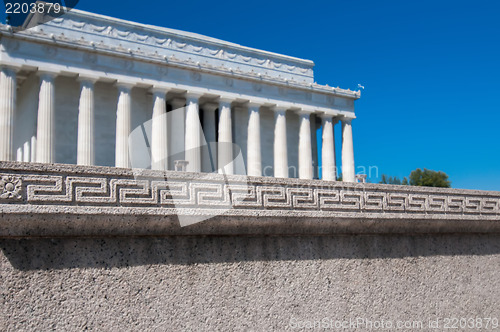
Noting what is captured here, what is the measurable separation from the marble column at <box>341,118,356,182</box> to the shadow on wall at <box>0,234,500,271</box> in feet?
125

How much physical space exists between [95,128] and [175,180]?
33727 millimetres

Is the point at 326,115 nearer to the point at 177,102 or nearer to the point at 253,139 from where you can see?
the point at 253,139

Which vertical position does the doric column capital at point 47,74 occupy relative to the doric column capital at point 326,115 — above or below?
below

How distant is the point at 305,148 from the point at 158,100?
1294 cm

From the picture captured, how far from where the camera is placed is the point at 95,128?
3722 centimetres

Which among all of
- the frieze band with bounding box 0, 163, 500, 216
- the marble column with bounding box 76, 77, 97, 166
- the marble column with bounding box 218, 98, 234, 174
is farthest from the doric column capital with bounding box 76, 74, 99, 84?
the frieze band with bounding box 0, 163, 500, 216

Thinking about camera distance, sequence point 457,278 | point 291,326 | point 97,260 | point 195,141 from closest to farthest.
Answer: point 97,260 → point 291,326 → point 457,278 → point 195,141

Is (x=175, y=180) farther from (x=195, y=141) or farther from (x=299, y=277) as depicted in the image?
(x=195, y=141)

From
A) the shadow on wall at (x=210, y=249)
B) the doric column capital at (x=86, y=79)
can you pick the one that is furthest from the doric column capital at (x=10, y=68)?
the shadow on wall at (x=210, y=249)

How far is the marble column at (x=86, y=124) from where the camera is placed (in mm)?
34156

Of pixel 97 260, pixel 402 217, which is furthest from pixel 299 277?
pixel 97 260

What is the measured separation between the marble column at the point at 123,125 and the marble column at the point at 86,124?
1.71m

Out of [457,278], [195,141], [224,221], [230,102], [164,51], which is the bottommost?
[457,278]

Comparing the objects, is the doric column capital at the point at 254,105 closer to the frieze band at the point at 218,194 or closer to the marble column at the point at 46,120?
the marble column at the point at 46,120
